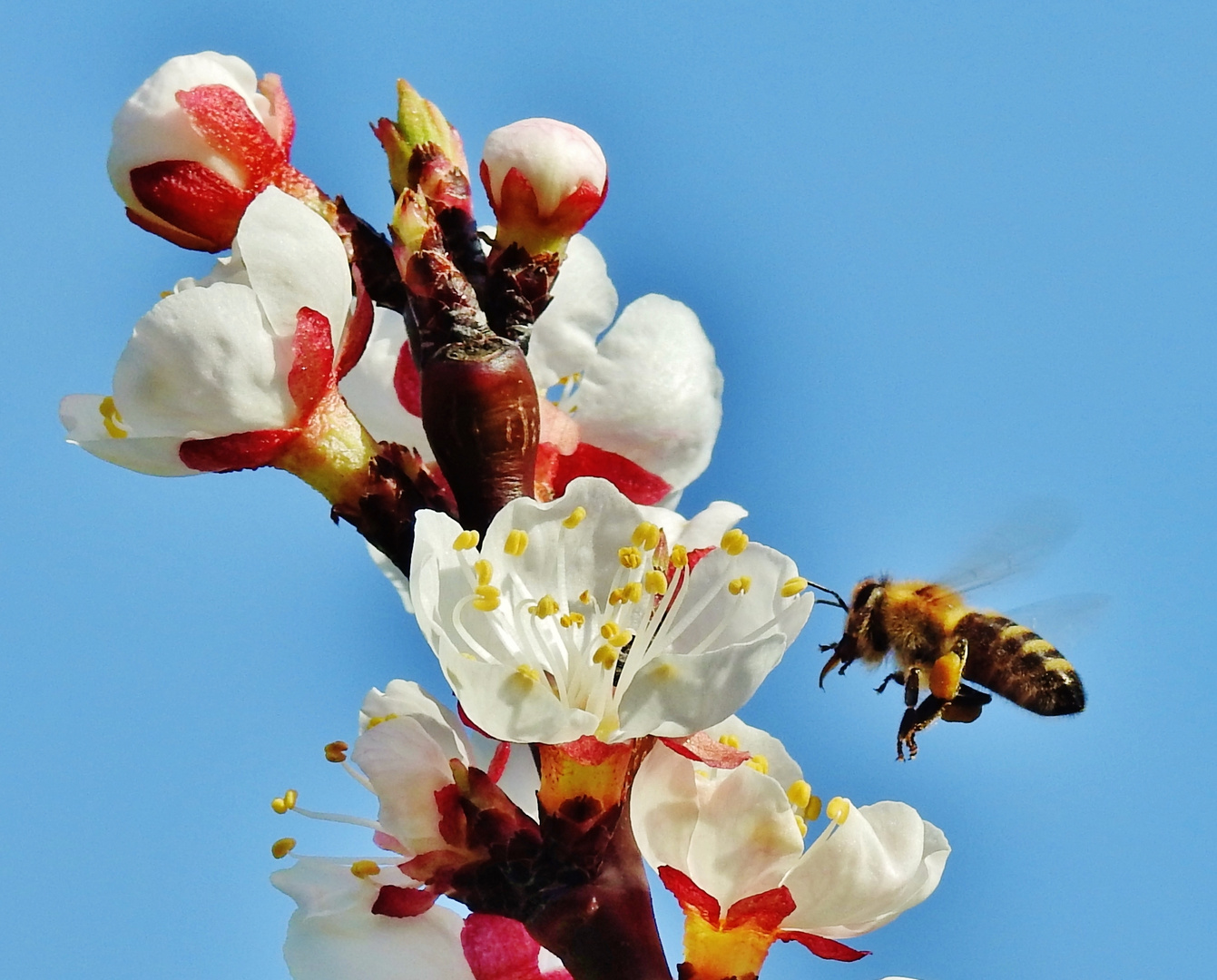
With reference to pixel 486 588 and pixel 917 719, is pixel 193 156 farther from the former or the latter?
pixel 917 719

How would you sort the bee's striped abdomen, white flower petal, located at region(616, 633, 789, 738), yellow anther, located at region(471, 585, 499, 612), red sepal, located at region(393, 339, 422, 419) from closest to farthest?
white flower petal, located at region(616, 633, 789, 738) < yellow anther, located at region(471, 585, 499, 612) < red sepal, located at region(393, 339, 422, 419) < the bee's striped abdomen

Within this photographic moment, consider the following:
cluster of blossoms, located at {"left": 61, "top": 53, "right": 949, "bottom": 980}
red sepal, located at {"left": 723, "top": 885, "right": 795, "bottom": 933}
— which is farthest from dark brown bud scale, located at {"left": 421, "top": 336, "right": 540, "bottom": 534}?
red sepal, located at {"left": 723, "top": 885, "right": 795, "bottom": 933}

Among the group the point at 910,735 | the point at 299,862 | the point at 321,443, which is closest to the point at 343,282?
the point at 321,443

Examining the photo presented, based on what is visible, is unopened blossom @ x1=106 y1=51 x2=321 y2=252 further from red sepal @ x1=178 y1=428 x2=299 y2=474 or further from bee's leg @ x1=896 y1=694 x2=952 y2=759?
bee's leg @ x1=896 y1=694 x2=952 y2=759

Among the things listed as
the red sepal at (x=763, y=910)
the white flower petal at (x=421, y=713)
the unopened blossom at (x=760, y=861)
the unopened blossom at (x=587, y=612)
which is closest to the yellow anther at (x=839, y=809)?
the unopened blossom at (x=760, y=861)

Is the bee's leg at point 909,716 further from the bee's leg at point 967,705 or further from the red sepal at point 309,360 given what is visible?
the red sepal at point 309,360

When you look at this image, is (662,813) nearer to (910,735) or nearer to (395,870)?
(395,870)
